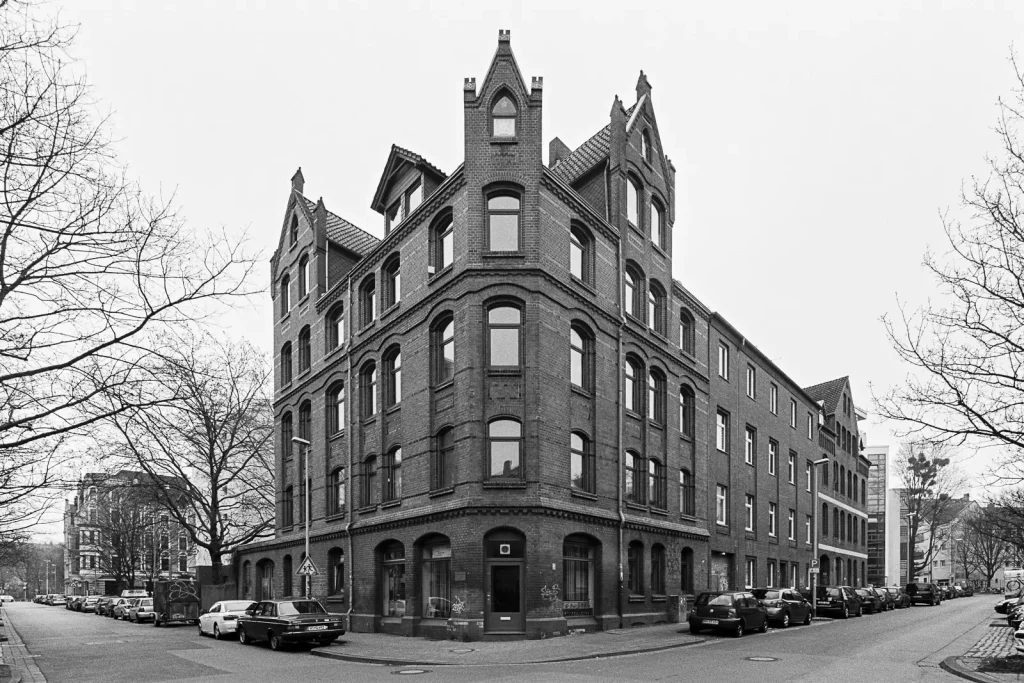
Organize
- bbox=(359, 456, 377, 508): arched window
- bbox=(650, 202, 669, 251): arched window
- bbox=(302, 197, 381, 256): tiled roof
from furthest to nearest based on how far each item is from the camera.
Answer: bbox=(302, 197, 381, 256): tiled roof → bbox=(650, 202, 669, 251): arched window → bbox=(359, 456, 377, 508): arched window

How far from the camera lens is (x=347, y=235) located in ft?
127

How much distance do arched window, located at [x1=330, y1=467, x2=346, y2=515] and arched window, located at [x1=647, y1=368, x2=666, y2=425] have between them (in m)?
11.7

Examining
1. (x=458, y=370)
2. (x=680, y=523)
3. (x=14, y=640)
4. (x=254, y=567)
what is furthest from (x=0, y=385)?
(x=254, y=567)

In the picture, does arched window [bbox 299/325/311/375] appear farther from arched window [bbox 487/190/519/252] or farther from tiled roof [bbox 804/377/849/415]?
tiled roof [bbox 804/377/849/415]

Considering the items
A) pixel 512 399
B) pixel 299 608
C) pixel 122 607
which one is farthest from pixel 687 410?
pixel 122 607

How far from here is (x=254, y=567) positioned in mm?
42156

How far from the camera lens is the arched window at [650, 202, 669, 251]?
32.4 m

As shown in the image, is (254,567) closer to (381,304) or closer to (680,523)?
(381,304)

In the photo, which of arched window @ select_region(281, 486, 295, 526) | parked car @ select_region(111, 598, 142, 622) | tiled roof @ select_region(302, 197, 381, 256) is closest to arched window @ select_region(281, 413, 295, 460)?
arched window @ select_region(281, 486, 295, 526)

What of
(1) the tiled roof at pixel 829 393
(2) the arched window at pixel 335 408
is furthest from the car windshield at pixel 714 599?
(1) the tiled roof at pixel 829 393

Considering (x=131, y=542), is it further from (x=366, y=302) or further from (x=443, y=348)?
(x=443, y=348)

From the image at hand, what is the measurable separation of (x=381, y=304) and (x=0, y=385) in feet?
60.8

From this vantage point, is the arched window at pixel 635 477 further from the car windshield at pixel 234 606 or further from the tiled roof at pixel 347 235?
the tiled roof at pixel 347 235

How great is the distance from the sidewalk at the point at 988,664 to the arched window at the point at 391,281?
19.6m
